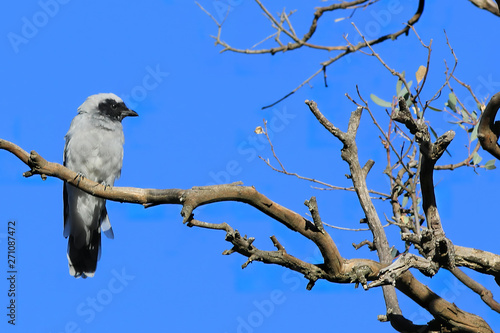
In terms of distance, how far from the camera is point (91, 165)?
5.84 metres

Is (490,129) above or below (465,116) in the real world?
below

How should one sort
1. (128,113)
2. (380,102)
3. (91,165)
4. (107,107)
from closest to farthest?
(380,102) → (91,165) → (107,107) → (128,113)

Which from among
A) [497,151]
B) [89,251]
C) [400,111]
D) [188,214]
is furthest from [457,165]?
[89,251]

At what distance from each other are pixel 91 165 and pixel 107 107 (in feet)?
2.30

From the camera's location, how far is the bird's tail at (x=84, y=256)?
627cm

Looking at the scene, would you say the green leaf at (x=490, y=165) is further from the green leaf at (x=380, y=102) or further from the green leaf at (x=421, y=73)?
the green leaf at (x=421, y=73)

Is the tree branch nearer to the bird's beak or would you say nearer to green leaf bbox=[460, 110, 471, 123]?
green leaf bbox=[460, 110, 471, 123]

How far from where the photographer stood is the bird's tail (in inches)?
247

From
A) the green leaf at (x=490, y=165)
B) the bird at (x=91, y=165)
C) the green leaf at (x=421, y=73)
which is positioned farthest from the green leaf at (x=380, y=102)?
the bird at (x=91, y=165)

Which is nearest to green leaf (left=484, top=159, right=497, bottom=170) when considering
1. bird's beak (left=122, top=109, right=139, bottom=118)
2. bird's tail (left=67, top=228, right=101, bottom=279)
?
bird's beak (left=122, top=109, right=139, bottom=118)

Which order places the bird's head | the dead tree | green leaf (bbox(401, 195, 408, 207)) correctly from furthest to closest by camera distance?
the bird's head, green leaf (bbox(401, 195, 408, 207)), the dead tree

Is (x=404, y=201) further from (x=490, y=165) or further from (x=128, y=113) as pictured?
(x=128, y=113)

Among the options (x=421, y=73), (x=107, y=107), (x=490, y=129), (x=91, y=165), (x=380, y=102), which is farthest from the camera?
(x=107, y=107)

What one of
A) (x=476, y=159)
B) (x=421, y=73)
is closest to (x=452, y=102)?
(x=476, y=159)
